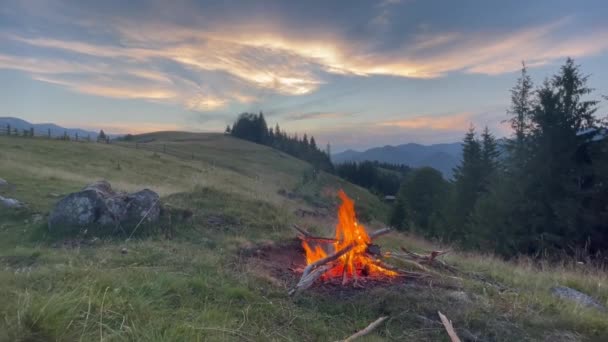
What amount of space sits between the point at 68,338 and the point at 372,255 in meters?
4.79

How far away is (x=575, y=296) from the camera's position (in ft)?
22.2

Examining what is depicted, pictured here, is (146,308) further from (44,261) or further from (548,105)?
(548,105)

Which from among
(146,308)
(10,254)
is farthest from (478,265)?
(10,254)

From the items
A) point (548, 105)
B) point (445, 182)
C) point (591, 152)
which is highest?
point (548, 105)

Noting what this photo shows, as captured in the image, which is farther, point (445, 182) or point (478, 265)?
point (445, 182)

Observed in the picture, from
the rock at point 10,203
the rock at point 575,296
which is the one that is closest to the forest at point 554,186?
the rock at point 575,296

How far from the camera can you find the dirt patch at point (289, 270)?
6027mm

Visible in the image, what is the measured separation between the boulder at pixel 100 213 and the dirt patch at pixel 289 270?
8.96 feet

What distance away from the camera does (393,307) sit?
535 centimetres

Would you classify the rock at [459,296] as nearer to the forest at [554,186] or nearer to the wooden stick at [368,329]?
the wooden stick at [368,329]

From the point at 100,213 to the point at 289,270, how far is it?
4587mm

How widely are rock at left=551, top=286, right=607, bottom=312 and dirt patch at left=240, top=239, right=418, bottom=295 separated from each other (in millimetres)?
2450

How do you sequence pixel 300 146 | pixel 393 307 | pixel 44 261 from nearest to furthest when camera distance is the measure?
pixel 393 307 < pixel 44 261 < pixel 300 146

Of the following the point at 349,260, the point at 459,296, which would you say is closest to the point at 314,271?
the point at 349,260
